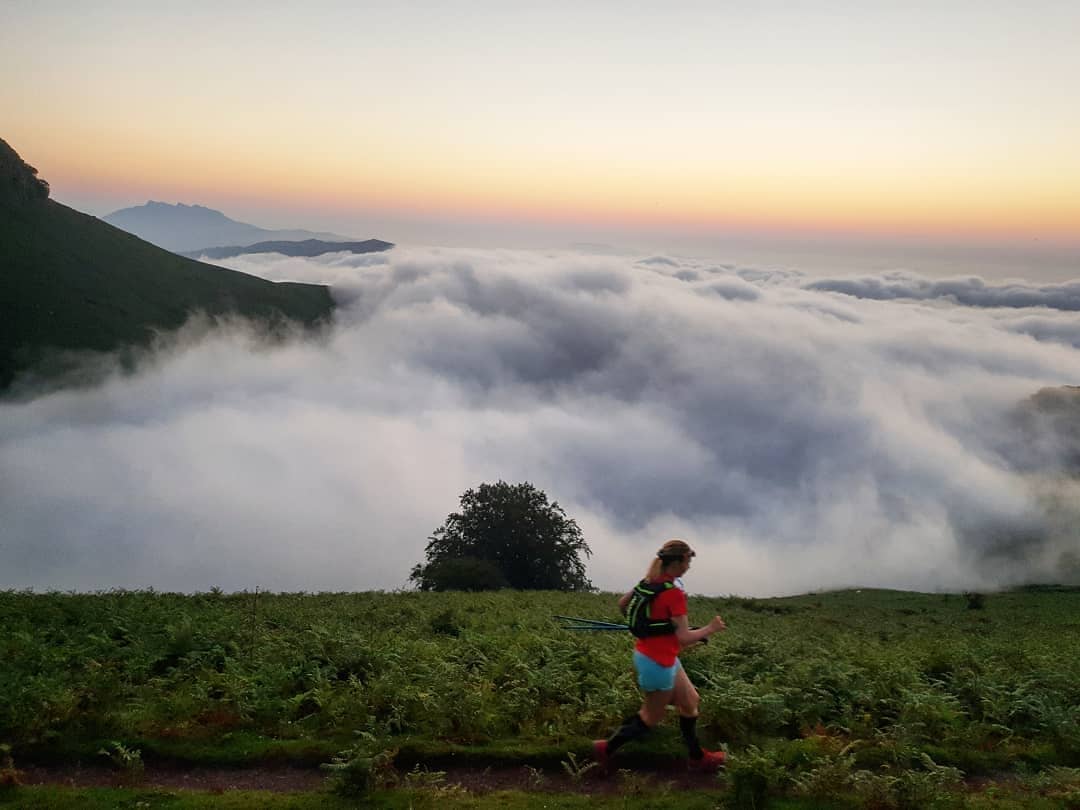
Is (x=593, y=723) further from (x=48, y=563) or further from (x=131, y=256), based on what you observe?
(x=131, y=256)

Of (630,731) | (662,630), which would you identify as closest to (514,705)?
(630,731)

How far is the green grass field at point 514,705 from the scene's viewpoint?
8742mm

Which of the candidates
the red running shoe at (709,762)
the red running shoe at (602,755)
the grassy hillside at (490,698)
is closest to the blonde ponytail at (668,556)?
the grassy hillside at (490,698)

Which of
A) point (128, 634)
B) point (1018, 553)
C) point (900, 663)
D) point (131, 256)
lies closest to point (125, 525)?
point (131, 256)

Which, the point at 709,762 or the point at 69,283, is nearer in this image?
the point at 709,762

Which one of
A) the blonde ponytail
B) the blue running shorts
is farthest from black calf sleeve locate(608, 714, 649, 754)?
the blonde ponytail

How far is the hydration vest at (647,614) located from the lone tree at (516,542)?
49428 mm

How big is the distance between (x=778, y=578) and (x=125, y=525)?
165003 millimetres

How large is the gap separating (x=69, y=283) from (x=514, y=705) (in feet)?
508

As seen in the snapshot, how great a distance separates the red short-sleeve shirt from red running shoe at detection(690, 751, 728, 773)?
1709 mm

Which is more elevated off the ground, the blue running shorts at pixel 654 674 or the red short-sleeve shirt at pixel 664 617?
the red short-sleeve shirt at pixel 664 617

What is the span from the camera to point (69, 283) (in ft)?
430

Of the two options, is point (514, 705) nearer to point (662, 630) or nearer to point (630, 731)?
point (630, 731)

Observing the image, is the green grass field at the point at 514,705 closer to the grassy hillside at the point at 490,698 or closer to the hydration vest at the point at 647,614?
the grassy hillside at the point at 490,698
